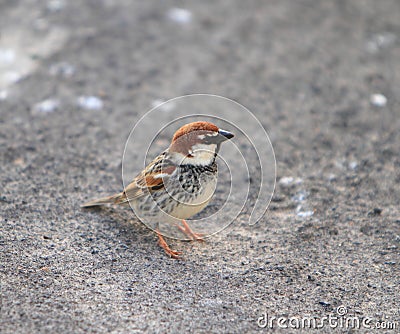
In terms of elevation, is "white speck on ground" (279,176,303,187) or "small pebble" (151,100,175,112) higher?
"white speck on ground" (279,176,303,187)

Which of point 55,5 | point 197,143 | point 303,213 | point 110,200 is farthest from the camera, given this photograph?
point 55,5

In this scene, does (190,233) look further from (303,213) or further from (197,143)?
(303,213)

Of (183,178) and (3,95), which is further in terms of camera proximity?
(3,95)

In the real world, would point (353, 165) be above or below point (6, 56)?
below

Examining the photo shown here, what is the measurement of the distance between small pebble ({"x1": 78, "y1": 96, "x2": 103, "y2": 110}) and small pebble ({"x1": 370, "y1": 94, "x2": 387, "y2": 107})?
3542 mm

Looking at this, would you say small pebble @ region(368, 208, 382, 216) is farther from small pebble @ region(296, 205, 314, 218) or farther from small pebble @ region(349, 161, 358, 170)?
small pebble @ region(349, 161, 358, 170)

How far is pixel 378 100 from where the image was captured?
7.54m

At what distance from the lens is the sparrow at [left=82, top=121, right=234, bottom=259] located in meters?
4.71

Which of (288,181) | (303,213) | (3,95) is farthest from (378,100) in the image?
(3,95)

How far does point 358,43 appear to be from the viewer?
8656 millimetres

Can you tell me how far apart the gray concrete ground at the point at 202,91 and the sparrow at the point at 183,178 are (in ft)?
1.11

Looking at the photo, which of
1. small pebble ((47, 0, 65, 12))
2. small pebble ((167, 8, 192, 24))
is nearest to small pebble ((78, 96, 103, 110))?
small pebble ((47, 0, 65, 12))

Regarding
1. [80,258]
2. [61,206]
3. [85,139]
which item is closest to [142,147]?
[85,139]

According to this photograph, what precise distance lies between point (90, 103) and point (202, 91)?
1483 mm
